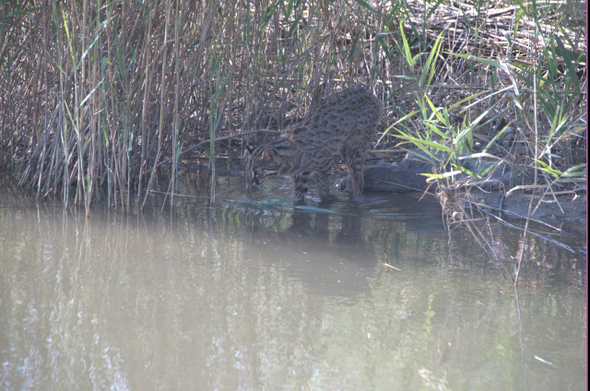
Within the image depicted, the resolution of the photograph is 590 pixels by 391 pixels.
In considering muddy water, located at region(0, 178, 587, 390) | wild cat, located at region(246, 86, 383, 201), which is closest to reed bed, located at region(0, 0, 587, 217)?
wild cat, located at region(246, 86, 383, 201)

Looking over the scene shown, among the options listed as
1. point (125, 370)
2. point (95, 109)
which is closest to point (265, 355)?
point (125, 370)

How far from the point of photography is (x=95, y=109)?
3588mm

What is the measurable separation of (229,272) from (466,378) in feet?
4.27

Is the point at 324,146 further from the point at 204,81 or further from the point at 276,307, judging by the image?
the point at 276,307

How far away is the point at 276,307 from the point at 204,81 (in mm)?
2891

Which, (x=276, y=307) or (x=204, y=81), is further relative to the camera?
(x=204, y=81)

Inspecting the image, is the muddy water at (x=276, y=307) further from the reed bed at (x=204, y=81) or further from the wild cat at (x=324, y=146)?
the wild cat at (x=324, y=146)

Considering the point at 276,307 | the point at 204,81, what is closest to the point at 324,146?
the point at 204,81

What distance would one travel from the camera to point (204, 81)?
4.66 meters

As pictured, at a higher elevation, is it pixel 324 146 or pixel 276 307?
pixel 324 146

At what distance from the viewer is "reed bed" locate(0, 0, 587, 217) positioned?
127 inches

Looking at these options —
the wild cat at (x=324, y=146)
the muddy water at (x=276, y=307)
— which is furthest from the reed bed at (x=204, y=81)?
the muddy water at (x=276, y=307)

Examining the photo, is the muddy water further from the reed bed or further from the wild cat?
the wild cat

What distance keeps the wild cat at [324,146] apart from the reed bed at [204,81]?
39cm
